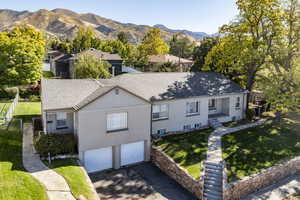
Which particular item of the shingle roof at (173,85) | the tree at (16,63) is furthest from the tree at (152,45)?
the shingle roof at (173,85)

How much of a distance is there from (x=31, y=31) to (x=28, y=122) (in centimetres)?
4646

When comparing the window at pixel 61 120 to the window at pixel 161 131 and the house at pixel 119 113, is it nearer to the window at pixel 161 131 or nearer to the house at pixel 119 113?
the house at pixel 119 113

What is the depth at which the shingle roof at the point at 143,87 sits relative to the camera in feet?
55.1

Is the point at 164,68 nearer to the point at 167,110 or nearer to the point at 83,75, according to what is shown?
the point at 83,75

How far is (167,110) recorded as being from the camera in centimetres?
2119

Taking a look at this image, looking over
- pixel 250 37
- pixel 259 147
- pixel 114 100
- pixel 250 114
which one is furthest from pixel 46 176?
pixel 250 37

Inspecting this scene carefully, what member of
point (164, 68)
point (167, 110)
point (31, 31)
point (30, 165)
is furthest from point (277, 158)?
point (31, 31)

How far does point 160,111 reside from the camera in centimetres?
2102

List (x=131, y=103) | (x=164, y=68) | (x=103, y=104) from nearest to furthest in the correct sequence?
(x=103, y=104), (x=131, y=103), (x=164, y=68)

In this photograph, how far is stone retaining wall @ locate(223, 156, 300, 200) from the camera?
562 inches

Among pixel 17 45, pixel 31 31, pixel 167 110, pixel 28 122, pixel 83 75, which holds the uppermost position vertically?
pixel 31 31

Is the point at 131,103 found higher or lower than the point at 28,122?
higher

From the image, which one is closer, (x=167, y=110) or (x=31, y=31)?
(x=167, y=110)

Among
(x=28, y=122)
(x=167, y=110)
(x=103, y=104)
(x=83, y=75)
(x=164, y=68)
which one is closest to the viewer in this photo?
(x=103, y=104)
